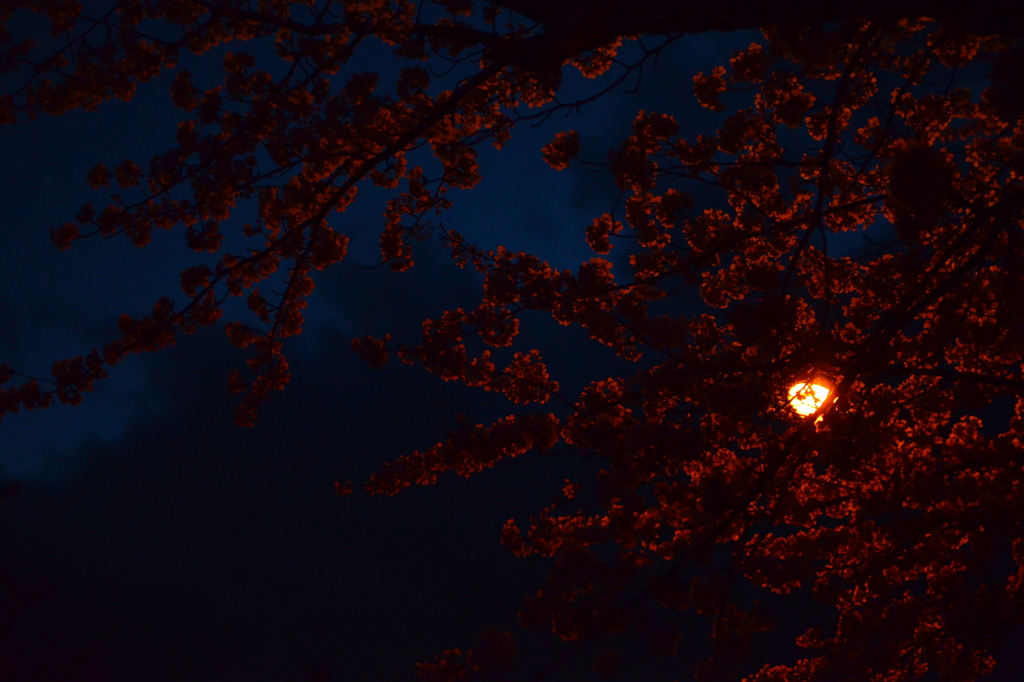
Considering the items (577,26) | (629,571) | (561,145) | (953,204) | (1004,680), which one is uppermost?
(561,145)

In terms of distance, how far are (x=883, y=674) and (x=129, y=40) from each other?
8.79 m

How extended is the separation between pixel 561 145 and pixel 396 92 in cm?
150

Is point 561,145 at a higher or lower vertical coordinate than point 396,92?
lower

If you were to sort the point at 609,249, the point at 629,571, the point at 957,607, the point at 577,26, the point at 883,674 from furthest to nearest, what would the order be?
the point at 609,249 → the point at 883,674 → the point at 957,607 → the point at 629,571 → the point at 577,26

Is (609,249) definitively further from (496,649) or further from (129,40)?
(129,40)

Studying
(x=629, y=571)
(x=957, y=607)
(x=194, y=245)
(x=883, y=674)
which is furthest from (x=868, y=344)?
→ (x=194, y=245)

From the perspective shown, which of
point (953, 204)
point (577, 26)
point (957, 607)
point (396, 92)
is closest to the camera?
point (577, 26)

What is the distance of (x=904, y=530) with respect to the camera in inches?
177

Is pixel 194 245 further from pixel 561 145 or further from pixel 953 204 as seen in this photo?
pixel 953 204

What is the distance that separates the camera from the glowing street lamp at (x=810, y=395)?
3643 millimetres

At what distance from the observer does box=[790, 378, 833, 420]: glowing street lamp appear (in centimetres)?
364

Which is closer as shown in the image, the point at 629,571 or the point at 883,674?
the point at 629,571

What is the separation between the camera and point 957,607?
429cm

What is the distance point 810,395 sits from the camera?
3.66m
